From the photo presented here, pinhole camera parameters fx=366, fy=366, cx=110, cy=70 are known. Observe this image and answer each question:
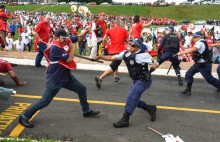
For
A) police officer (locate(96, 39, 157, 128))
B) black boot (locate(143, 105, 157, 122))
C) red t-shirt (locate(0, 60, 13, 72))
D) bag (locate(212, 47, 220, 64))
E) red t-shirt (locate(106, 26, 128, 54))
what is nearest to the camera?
police officer (locate(96, 39, 157, 128))

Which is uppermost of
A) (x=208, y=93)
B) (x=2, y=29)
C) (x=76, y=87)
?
(x=2, y=29)

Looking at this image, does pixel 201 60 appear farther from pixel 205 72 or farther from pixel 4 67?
pixel 4 67

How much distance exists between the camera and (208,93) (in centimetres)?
903

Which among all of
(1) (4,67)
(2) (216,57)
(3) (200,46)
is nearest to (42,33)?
(1) (4,67)

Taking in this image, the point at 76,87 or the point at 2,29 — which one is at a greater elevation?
the point at 2,29

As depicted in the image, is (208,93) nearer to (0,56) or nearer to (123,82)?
(123,82)

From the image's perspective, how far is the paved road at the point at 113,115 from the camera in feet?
20.3

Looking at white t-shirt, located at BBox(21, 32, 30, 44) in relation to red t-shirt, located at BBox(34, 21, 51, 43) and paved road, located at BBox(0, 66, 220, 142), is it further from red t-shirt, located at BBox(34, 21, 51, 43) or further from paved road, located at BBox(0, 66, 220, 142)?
paved road, located at BBox(0, 66, 220, 142)

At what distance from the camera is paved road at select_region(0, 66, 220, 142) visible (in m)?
6.18

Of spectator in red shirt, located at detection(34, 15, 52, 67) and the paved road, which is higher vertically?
spectator in red shirt, located at detection(34, 15, 52, 67)

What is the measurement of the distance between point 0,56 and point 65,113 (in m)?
6.24

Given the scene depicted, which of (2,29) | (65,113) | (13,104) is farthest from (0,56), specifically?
(65,113)

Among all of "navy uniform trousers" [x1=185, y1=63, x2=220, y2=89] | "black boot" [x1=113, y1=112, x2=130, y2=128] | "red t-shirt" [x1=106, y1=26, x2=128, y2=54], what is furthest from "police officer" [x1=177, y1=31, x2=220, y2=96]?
"black boot" [x1=113, y1=112, x2=130, y2=128]

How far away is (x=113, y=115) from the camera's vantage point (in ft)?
23.5
